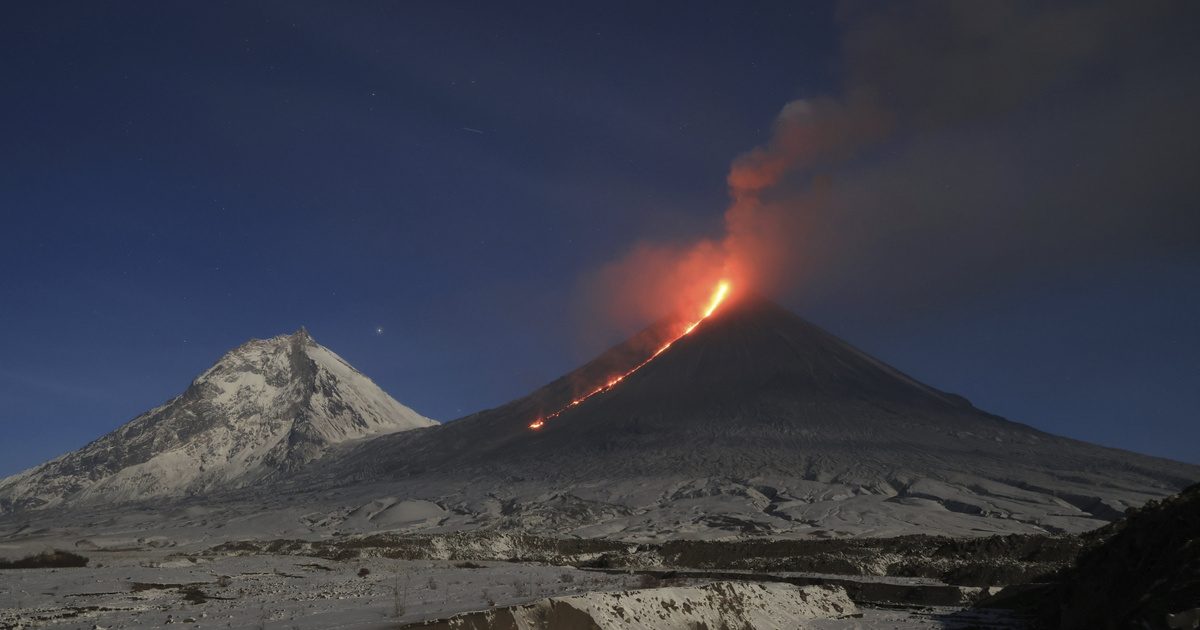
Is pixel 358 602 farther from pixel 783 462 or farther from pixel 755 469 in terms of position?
pixel 783 462

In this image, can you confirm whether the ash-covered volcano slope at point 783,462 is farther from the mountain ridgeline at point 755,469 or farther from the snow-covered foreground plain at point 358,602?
the snow-covered foreground plain at point 358,602

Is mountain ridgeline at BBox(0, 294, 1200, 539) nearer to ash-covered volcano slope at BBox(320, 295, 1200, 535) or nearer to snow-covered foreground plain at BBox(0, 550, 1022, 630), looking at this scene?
ash-covered volcano slope at BBox(320, 295, 1200, 535)

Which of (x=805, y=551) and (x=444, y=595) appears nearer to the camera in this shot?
(x=444, y=595)

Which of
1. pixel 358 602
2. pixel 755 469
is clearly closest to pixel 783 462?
pixel 755 469

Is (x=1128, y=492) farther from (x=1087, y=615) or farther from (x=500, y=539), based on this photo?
(x=1087, y=615)

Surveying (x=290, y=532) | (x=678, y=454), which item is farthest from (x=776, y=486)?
(x=290, y=532)

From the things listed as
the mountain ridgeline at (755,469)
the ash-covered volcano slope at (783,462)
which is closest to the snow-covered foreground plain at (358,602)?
the mountain ridgeline at (755,469)
